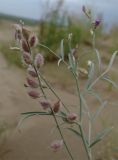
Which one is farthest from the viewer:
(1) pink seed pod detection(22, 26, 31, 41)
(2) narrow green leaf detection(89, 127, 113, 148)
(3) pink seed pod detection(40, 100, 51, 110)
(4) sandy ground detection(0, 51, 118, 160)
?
(4) sandy ground detection(0, 51, 118, 160)

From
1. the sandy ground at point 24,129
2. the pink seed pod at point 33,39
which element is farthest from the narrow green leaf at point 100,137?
the sandy ground at point 24,129

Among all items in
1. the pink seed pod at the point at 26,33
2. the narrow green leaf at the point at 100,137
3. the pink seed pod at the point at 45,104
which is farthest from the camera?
the narrow green leaf at the point at 100,137

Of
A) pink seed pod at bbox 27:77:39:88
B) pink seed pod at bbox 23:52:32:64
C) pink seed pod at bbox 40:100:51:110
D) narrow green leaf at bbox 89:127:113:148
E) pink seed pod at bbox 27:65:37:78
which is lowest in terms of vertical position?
narrow green leaf at bbox 89:127:113:148

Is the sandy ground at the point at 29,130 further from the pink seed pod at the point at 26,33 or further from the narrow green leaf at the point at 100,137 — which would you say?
the pink seed pod at the point at 26,33

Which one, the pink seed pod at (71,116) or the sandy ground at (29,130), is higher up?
the pink seed pod at (71,116)

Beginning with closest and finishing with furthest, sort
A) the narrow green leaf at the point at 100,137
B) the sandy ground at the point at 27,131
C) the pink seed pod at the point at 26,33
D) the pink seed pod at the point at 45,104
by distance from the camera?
1. the pink seed pod at the point at 26,33
2. the pink seed pod at the point at 45,104
3. the narrow green leaf at the point at 100,137
4. the sandy ground at the point at 27,131

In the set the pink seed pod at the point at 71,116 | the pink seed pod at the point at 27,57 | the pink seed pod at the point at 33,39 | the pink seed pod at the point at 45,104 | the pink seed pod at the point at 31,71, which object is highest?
the pink seed pod at the point at 33,39

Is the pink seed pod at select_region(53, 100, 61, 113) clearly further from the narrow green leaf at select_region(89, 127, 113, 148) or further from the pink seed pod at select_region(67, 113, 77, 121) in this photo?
the narrow green leaf at select_region(89, 127, 113, 148)

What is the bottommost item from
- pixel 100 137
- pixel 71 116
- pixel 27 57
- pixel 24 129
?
pixel 24 129

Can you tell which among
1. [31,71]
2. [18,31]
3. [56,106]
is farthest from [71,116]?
[18,31]

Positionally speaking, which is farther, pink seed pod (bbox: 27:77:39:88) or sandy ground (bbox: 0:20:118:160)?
sandy ground (bbox: 0:20:118:160)

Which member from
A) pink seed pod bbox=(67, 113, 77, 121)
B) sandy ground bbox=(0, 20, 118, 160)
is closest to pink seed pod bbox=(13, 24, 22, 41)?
pink seed pod bbox=(67, 113, 77, 121)

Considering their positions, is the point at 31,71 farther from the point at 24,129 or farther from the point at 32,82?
the point at 24,129
